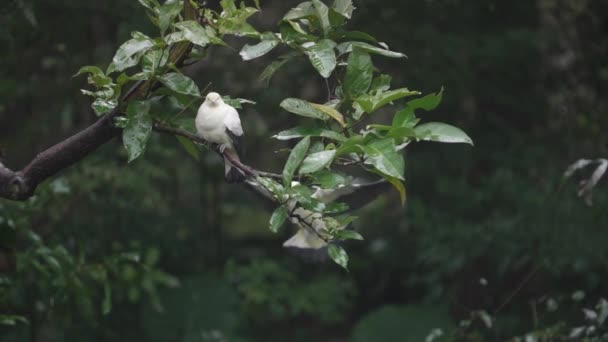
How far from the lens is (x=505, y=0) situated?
3.11 meters

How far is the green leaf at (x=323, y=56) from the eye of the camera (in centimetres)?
101

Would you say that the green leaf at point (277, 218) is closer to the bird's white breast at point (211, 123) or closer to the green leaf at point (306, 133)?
the green leaf at point (306, 133)

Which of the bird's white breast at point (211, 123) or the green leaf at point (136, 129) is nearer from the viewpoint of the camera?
the green leaf at point (136, 129)

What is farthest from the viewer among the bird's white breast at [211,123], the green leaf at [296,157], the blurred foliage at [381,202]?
the blurred foliage at [381,202]

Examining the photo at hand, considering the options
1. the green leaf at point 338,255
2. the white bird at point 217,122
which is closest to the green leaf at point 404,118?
the green leaf at point 338,255

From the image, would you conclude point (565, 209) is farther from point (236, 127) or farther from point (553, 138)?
point (236, 127)

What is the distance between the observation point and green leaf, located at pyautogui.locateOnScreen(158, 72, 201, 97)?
102cm

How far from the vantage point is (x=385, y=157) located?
0.92 meters

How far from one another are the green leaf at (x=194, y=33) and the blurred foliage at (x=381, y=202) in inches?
50.1

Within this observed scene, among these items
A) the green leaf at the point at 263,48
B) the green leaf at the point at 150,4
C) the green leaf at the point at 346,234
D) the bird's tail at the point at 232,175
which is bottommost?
the green leaf at the point at 346,234

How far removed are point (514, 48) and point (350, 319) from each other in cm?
177

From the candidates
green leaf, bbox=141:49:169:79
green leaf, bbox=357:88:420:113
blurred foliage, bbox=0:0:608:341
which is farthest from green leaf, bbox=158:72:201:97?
blurred foliage, bbox=0:0:608:341

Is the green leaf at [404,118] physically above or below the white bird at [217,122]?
above

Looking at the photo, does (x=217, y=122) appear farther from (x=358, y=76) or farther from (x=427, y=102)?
(x=427, y=102)
